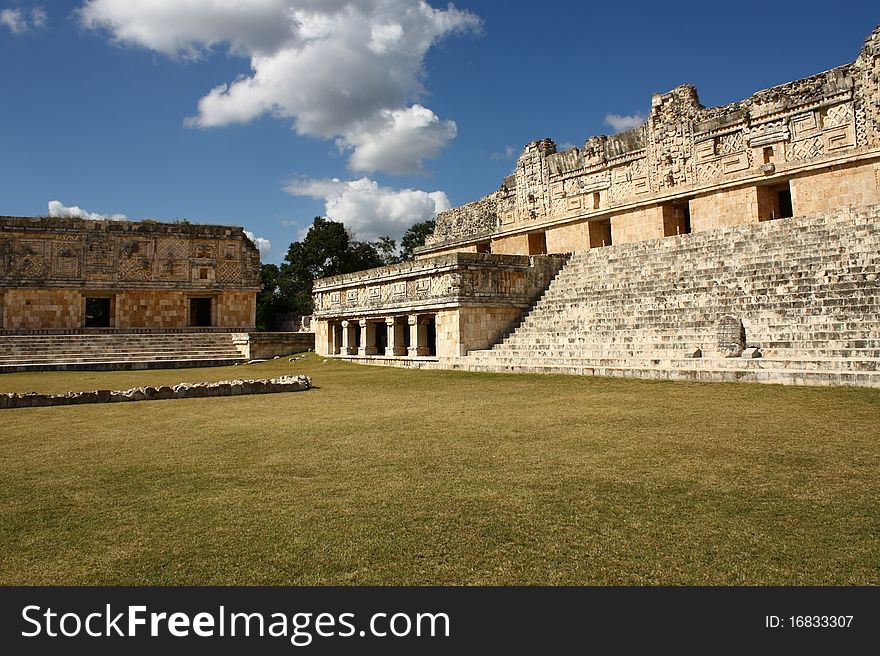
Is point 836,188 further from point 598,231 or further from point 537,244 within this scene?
point 537,244

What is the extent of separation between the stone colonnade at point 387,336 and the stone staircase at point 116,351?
11.0 ft

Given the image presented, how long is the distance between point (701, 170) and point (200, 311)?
75.3ft

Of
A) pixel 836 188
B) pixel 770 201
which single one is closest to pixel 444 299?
pixel 770 201

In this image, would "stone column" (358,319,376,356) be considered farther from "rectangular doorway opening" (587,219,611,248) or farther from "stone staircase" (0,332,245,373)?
"rectangular doorway opening" (587,219,611,248)

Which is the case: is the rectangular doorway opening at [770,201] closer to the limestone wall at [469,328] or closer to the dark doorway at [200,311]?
the limestone wall at [469,328]

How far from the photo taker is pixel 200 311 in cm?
2881

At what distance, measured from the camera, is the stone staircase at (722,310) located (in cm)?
836

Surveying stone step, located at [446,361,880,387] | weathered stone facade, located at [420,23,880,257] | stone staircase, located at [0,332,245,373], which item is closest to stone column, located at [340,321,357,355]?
stone staircase, located at [0,332,245,373]

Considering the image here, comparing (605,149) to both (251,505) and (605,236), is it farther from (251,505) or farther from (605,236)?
(251,505)

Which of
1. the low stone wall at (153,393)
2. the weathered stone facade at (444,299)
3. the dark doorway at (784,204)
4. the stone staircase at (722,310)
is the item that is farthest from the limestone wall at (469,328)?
the dark doorway at (784,204)

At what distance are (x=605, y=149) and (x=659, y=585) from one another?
1970cm

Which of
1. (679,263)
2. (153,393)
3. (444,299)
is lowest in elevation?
(153,393)

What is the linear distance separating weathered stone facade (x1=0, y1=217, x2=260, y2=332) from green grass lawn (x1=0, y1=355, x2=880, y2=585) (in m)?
20.9

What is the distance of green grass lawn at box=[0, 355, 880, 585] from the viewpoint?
93.7 inches
